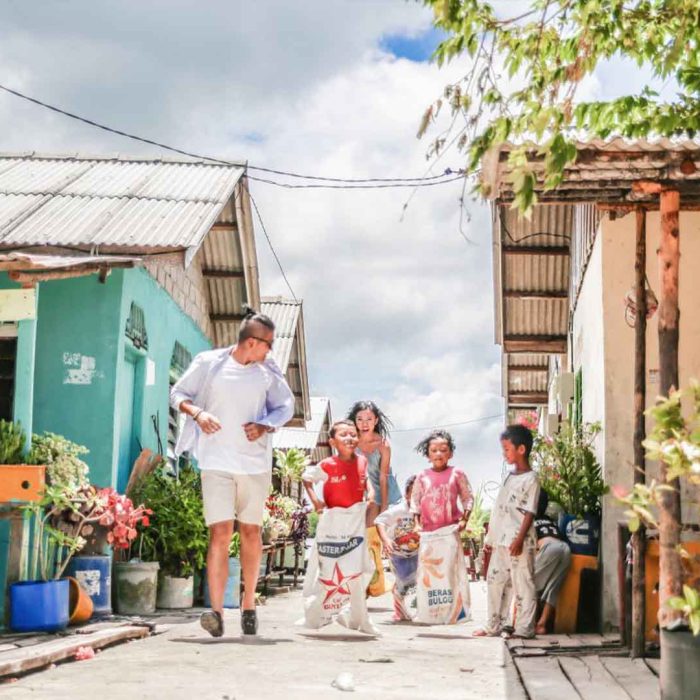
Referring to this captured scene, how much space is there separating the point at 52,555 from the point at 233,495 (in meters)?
2.15

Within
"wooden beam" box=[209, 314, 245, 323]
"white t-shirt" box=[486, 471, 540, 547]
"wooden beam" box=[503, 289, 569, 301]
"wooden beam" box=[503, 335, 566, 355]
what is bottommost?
"white t-shirt" box=[486, 471, 540, 547]

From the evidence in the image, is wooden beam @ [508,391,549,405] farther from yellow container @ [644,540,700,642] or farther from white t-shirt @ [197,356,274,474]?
white t-shirt @ [197,356,274,474]

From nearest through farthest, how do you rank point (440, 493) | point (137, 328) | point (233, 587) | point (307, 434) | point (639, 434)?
point (639, 434), point (440, 493), point (233, 587), point (137, 328), point (307, 434)

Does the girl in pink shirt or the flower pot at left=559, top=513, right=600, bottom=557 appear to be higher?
the girl in pink shirt

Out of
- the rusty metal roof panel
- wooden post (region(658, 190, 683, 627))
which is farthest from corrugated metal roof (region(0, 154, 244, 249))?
wooden post (region(658, 190, 683, 627))

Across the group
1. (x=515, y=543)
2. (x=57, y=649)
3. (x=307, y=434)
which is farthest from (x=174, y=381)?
(x=307, y=434)

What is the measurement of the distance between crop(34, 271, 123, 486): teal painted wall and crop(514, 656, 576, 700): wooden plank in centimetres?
474

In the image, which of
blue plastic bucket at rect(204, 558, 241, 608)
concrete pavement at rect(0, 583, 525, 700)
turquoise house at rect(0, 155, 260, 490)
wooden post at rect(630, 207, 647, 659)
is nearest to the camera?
concrete pavement at rect(0, 583, 525, 700)

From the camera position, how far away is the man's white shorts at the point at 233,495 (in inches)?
287

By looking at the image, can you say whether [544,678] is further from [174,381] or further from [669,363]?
[174,381]

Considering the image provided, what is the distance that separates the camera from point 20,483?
782cm

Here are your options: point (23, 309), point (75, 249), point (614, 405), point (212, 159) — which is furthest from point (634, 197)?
point (212, 159)

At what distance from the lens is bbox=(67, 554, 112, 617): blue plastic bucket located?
29.2 feet

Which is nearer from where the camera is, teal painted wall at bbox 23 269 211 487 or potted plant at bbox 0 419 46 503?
potted plant at bbox 0 419 46 503
